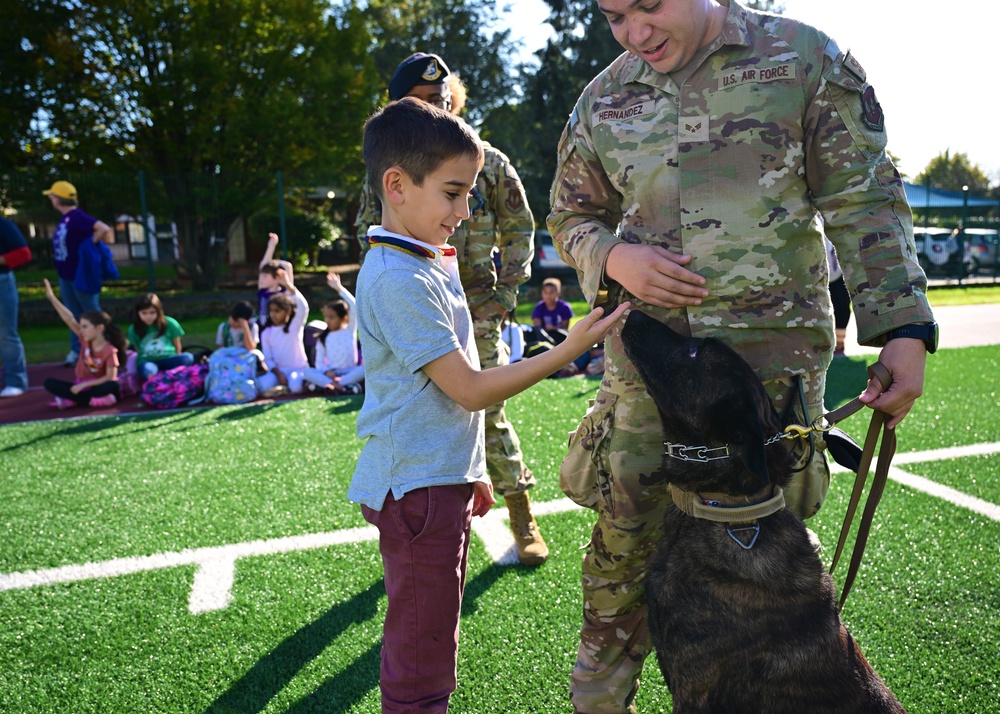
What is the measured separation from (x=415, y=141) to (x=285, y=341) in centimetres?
727

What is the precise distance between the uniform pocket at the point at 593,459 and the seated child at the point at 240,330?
6.89 m

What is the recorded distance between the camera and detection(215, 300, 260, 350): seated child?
8648mm

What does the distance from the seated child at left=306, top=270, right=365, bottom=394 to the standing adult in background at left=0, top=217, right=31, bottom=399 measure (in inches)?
138

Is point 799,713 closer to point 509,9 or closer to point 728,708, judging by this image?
point 728,708

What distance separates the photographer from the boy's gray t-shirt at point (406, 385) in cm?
189

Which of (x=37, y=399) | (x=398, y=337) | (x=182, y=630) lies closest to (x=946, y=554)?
(x=398, y=337)

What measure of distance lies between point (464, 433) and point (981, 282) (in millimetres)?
24335

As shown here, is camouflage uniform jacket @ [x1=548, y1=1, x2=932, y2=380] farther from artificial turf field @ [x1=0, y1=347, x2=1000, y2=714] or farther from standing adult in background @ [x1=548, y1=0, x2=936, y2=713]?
artificial turf field @ [x1=0, y1=347, x2=1000, y2=714]

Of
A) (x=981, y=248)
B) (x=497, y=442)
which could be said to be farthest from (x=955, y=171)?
(x=497, y=442)

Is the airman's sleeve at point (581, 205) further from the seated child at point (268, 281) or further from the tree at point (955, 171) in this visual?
the tree at point (955, 171)

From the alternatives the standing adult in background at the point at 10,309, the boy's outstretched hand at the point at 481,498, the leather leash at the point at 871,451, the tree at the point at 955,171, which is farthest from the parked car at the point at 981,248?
the tree at the point at 955,171

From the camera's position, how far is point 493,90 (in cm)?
2986

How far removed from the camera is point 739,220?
2.12 m

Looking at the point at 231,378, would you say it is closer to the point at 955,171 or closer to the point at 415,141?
the point at 415,141
